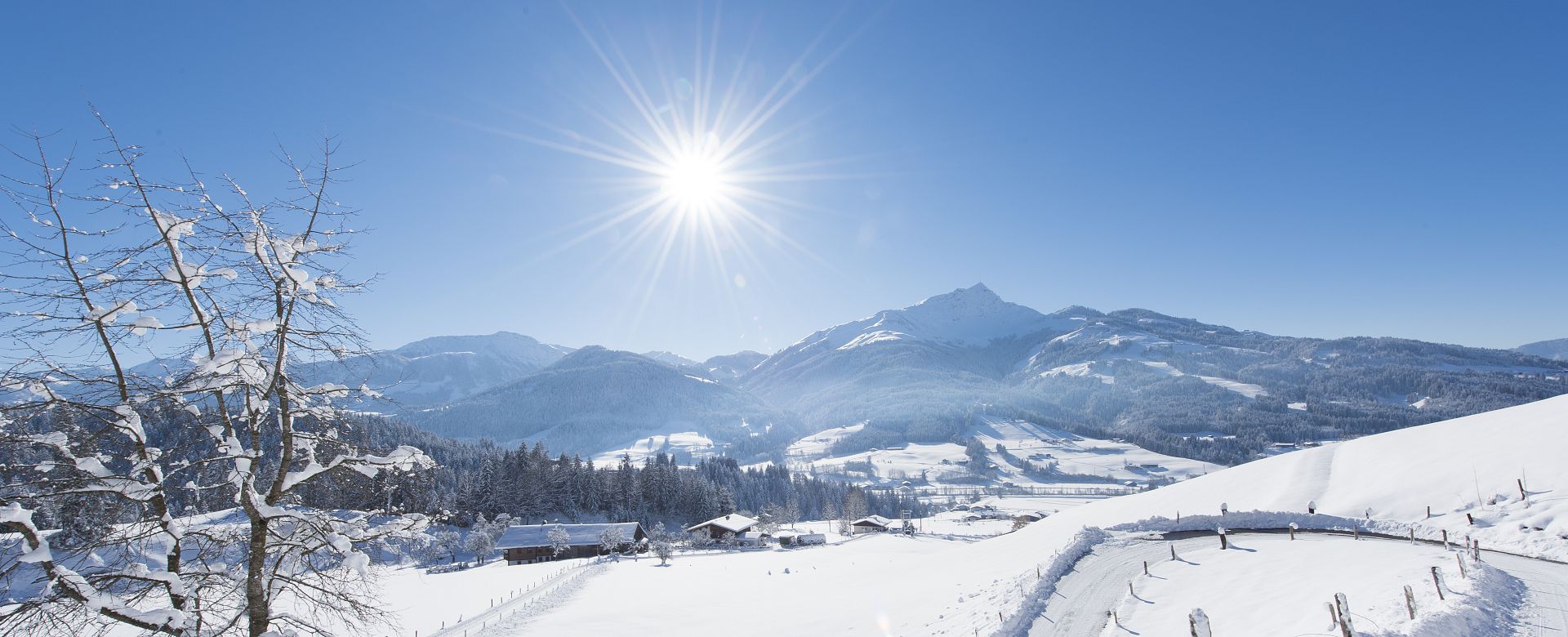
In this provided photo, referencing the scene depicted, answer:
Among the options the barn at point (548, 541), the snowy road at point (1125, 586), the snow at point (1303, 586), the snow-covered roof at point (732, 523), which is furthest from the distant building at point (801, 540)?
the snow at point (1303, 586)

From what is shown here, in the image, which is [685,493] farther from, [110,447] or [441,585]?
[110,447]

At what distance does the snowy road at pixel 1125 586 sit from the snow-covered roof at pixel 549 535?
62.0 meters

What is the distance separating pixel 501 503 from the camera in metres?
87.1

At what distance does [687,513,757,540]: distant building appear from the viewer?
82.1 meters

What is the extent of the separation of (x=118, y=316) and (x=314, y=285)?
143 cm

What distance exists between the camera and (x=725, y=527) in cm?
8244

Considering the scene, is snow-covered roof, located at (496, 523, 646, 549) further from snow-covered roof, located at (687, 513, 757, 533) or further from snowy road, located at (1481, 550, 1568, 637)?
snowy road, located at (1481, 550, 1568, 637)

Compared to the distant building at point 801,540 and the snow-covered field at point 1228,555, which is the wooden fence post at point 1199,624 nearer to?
the snow-covered field at point 1228,555

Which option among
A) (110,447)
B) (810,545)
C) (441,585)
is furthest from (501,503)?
(110,447)

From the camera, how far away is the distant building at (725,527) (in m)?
82.1

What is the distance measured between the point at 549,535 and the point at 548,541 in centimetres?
84

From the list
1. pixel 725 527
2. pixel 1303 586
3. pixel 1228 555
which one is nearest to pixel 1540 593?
pixel 1303 586

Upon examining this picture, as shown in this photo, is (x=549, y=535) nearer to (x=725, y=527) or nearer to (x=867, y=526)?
(x=725, y=527)

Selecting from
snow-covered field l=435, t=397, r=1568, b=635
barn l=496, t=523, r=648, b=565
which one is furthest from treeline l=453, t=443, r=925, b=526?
snow-covered field l=435, t=397, r=1568, b=635
